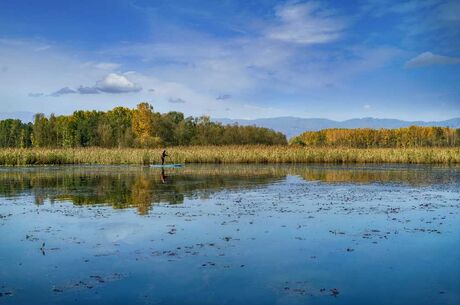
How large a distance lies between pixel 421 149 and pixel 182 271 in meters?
36.6

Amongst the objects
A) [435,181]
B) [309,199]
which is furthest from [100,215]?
[435,181]

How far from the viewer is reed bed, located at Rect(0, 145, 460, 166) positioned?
132ft

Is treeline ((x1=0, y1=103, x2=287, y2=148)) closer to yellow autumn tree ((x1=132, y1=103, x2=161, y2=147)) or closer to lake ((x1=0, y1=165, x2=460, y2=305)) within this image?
yellow autumn tree ((x1=132, y1=103, x2=161, y2=147))

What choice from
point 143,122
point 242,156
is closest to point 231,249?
point 242,156

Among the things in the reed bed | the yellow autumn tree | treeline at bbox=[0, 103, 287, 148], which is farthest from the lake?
the yellow autumn tree

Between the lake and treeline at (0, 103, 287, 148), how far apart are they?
4615 cm

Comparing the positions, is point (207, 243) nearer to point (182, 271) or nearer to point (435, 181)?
point (182, 271)

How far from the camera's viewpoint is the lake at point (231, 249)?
654cm

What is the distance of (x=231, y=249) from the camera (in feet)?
29.5

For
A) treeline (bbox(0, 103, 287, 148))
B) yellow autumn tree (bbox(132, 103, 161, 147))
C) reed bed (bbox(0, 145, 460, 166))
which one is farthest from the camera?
yellow autumn tree (bbox(132, 103, 161, 147))

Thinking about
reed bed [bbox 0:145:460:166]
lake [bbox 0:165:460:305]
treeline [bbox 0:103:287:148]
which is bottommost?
lake [bbox 0:165:460:305]

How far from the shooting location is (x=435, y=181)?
2259cm

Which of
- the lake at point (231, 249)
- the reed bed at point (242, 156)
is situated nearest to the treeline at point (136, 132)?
the reed bed at point (242, 156)

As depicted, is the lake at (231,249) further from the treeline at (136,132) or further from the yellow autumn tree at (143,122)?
the yellow autumn tree at (143,122)
